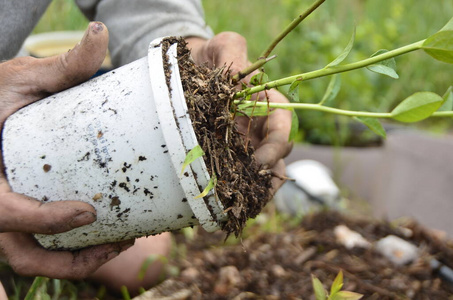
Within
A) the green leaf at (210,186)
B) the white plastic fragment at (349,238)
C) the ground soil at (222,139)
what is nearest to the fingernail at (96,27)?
the ground soil at (222,139)

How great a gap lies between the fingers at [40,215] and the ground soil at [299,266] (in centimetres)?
51

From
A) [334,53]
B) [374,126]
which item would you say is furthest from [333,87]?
[334,53]

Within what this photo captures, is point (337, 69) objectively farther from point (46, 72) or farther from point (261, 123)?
point (46, 72)

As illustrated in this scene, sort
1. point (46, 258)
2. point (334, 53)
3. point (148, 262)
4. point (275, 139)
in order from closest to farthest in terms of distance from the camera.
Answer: point (46, 258) < point (275, 139) < point (148, 262) < point (334, 53)

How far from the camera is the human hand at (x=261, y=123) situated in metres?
1.06

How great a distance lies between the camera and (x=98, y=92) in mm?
888

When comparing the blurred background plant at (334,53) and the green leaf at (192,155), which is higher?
the green leaf at (192,155)

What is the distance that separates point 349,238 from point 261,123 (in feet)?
2.44

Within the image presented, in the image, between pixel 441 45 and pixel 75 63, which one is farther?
pixel 75 63

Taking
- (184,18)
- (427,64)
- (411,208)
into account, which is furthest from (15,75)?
(427,64)

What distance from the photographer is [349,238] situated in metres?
1.74

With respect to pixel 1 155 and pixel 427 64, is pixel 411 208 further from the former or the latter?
pixel 1 155

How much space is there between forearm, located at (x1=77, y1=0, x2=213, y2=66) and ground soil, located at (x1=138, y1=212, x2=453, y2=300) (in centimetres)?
68

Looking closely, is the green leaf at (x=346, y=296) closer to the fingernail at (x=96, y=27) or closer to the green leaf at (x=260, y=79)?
the green leaf at (x=260, y=79)
